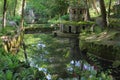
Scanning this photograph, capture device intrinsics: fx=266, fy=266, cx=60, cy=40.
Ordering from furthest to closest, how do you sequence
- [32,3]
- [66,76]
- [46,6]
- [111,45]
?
[32,3]
[46,6]
[111,45]
[66,76]

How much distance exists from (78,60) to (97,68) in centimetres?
273

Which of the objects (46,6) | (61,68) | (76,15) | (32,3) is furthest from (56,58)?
(32,3)

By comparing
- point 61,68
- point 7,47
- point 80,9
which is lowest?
point 61,68

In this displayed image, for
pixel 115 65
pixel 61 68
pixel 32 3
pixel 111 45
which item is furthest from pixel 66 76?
pixel 32 3

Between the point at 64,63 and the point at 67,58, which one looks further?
the point at 67,58

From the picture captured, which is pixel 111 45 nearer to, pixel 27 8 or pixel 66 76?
pixel 66 76

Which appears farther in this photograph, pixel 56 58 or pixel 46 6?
pixel 46 6

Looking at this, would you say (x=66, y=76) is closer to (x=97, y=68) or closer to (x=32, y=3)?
(x=97, y=68)

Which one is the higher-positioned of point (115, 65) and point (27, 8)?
point (27, 8)

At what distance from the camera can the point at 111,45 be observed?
18094 mm

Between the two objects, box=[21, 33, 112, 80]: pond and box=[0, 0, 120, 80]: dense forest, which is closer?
box=[0, 0, 120, 80]: dense forest

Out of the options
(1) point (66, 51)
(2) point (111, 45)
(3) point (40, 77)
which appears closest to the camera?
(3) point (40, 77)

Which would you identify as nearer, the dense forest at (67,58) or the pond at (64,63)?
the dense forest at (67,58)

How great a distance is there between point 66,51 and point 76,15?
1262 cm
